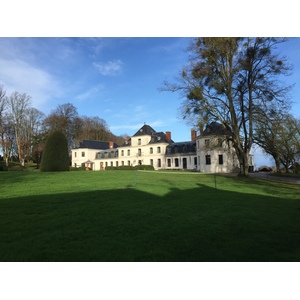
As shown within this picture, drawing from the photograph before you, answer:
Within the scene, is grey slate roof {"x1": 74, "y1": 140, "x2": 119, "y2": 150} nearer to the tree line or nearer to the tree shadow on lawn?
the tree line

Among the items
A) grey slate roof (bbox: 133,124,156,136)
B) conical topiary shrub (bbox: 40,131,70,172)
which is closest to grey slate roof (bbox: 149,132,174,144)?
grey slate roof (bbox: 133,124,156,136)

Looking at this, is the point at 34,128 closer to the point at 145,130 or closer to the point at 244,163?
the point at 145,130

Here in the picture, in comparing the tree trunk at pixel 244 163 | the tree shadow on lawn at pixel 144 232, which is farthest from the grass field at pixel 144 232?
the tree trunk at pixel 244 163

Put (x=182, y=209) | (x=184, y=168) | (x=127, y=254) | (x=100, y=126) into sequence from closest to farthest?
(x=127, y=254) → (x=182, y=209) → (x=184, y=168) → (x=100, y=126)

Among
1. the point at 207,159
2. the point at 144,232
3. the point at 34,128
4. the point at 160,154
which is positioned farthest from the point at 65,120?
the point at 144,232

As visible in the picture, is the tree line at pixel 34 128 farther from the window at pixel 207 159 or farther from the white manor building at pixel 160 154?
the window at pixel 207 159

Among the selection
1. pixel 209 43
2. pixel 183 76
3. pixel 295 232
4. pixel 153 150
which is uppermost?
pixel 209 43

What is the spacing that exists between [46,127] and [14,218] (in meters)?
55.4

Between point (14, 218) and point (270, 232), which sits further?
point (14, 218)

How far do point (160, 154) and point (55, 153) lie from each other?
95.3 feet

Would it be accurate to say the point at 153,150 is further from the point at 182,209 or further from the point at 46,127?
the point at 182,209

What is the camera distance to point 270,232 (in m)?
5.77

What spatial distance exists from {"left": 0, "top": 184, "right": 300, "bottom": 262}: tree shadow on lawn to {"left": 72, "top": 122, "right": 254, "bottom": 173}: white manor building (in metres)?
30.6
